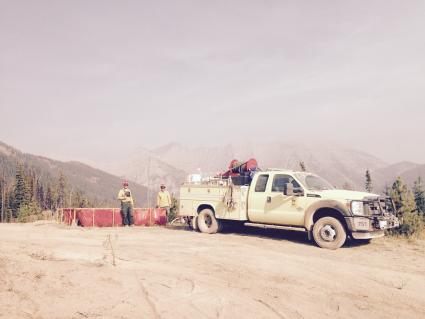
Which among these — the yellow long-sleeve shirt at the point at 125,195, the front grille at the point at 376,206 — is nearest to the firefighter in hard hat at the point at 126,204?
the yellow long-sleeve shirt at the point at 125,195

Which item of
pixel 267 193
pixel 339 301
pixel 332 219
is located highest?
pixel 267 193

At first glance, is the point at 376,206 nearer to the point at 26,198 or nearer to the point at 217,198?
the point at 217,198

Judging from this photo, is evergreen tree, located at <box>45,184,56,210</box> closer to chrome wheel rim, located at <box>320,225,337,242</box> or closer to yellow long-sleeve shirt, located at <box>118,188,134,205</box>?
yellow long-sleeve shirt, located at <box>118,188,134,205</box>

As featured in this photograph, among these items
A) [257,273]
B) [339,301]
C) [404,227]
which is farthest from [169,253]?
[404,227]

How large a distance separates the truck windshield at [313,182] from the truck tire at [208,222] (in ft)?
11.4

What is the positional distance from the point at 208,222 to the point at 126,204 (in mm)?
4496

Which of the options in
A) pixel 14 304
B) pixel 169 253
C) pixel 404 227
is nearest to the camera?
pixel 14 304

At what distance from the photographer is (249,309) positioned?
5.52m

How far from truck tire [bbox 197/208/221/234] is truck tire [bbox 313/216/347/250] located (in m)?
3.91

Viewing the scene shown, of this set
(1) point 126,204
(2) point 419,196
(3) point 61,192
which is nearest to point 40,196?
(3) point 61,192

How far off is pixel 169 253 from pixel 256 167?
5621mm

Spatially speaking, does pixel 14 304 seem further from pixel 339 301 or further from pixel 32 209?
pixel 32 209

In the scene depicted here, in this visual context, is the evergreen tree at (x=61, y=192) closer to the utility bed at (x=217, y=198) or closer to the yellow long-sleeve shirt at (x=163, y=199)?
the yellow long-sleeve shirt at (x=163, y=199)

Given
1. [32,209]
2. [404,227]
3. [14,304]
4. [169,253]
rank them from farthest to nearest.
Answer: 1. [32,209]
2. [404,227]
3. [169,253]
4. [14,304]
